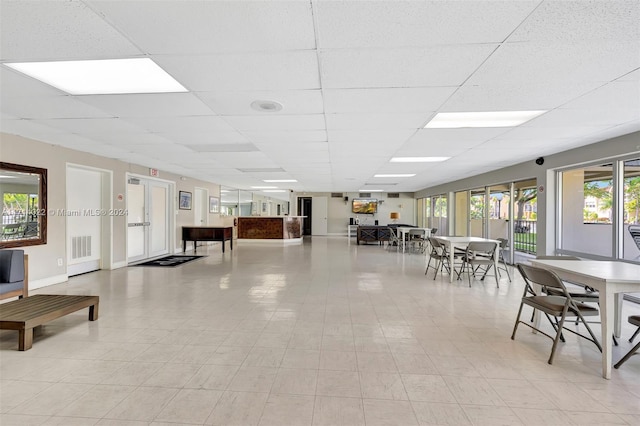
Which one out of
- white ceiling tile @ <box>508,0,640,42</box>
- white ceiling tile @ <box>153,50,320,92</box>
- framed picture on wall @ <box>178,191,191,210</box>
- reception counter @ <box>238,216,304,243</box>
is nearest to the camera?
white ceiling tile @ <box>508,0,640,42</box>

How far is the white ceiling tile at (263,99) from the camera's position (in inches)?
113

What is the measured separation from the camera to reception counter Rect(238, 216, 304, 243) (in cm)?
1264

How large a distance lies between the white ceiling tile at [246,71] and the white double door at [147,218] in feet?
18.8

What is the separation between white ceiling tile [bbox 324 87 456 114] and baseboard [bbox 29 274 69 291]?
537cm

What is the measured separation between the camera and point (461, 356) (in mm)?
2605

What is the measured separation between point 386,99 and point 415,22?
3.94 ft

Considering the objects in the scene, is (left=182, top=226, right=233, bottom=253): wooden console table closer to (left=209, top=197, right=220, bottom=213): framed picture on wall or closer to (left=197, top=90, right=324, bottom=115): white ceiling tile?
(left=209, top=197, right=220, bottom=213): framed picture on wall

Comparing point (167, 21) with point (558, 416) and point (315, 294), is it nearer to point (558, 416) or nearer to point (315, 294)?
point (558, 416)

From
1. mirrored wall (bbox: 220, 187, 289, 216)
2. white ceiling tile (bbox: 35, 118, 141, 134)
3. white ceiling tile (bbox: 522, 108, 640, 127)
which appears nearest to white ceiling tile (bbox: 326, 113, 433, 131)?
white ceiling tile (bbox: 522, 108, 640, 127)

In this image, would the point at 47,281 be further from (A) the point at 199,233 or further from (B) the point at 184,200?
(B) the point at 184,200

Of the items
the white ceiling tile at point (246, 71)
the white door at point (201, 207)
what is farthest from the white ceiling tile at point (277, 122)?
the white door at point (201, 207)

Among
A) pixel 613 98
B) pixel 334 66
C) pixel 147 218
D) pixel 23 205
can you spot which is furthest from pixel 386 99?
pixel 147 218

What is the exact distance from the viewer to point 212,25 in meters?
1.85

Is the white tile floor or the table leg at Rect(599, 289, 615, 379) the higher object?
the table leg at Rect(599, 289, 615, 379)
